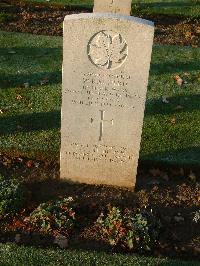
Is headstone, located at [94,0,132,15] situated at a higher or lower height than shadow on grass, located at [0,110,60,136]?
higher

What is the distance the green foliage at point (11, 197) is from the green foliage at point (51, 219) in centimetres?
25

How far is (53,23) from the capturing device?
40.7ft

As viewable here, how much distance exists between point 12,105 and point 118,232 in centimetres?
368

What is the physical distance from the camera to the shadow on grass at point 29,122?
8023 millimetres

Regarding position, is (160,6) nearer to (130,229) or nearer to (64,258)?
(130,229)

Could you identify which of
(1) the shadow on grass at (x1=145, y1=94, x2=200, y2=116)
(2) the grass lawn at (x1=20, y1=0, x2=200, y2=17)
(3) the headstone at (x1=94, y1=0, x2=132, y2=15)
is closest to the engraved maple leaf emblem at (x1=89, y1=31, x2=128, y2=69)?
(1) the shadow on grass at (x1=145, y1=94, x2=200, y2=116)

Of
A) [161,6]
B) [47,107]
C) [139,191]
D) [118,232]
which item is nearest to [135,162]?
[139,191]

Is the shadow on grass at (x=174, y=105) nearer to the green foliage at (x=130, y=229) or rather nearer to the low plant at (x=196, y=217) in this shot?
the low plant at (x=196, y=217)

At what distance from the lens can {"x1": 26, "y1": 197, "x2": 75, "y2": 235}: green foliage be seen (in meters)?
6.01

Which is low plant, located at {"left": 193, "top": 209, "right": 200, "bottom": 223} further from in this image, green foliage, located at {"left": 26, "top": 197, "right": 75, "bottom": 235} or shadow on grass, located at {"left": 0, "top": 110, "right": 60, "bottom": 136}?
shadow on grass, located at {"left": 0, "top": 110, "right": 60, "bottom": 136}

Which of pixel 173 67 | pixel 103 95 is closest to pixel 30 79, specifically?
pixel 173 67

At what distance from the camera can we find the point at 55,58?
10.6 m

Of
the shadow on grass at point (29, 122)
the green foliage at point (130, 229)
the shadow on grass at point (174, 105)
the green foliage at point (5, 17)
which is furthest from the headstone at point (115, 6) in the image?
the green foliage at point (130, 229)

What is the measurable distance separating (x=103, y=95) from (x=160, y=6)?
26.7ft
